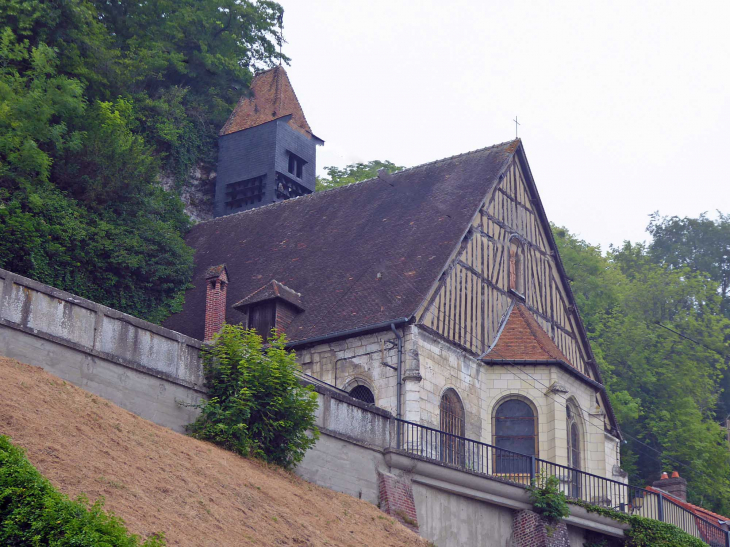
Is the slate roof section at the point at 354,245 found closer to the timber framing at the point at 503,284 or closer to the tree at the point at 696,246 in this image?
the timber framing at the point at 503,284

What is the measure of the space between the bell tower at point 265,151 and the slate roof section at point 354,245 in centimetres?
369

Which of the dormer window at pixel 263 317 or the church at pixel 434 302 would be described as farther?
the dormer window at pixel 263 317

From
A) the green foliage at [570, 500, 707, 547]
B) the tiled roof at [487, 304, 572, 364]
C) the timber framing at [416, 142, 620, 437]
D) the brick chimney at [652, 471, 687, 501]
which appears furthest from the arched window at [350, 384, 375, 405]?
the brick chimney at [652, 471, 687, 501]

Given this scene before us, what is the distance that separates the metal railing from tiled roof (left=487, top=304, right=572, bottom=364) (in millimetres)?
2771

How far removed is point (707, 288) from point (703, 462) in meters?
14.3

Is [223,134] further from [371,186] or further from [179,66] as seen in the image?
[371,186]

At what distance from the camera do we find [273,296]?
2694 cm

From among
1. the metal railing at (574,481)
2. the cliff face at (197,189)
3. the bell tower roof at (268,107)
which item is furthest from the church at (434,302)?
the bell tower roof at (268,107)

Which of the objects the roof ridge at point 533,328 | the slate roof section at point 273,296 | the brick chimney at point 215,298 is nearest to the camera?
the roof ridge at point 533,328

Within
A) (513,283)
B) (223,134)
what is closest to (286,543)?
(513,283)

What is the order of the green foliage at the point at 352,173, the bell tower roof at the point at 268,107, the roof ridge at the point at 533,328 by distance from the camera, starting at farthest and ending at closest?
the green foliage at the point at 352,173 → the bell tower roof at the point at 268,107 → the roof ridge at the point at 533,328

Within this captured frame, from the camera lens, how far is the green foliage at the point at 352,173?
158 feet

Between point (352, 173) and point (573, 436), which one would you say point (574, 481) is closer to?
point (573, 436)

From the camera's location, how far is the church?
82.6 feet
